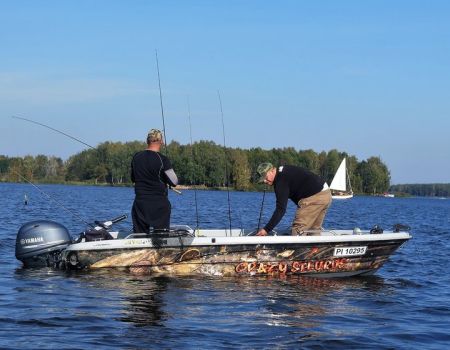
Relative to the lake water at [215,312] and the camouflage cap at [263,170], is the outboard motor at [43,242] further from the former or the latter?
the camouflage cap at [263,170]

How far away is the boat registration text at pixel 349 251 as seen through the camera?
1102cm

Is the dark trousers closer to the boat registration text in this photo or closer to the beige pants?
the beige pants

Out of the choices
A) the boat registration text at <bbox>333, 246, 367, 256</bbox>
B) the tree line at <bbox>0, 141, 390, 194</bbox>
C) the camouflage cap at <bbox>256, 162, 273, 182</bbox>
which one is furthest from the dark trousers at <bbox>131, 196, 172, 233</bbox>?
the tree line at <bbox>0, 141, 390, 194</bbox>

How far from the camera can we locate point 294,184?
11.0 meters

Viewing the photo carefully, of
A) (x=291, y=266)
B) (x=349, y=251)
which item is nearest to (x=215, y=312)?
(x=291, y=266)

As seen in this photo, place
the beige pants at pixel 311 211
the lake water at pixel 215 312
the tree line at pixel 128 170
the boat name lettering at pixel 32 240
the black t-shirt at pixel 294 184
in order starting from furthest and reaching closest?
the tree line at pixel 128 170 < the beige pants at pixel 311 211 < the black t-shirt at pixel 294 184 < the boat name lettering at pixel 32 240 < the lake water at pixel 215 312

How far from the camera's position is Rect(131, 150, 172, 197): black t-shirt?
9977 millimetres

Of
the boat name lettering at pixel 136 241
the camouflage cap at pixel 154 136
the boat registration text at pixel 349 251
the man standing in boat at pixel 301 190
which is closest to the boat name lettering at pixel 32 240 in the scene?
the boat name lettering at pixel 136 241

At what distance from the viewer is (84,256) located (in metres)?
10.3

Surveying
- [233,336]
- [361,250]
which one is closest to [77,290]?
[233,336]

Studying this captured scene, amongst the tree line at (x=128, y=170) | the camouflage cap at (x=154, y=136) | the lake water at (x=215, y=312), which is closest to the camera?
the lake water at (x=215, y=312)

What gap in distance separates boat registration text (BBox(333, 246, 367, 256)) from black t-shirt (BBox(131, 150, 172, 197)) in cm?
288

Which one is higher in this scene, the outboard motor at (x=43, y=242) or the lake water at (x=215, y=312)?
the outboard motor at (x=43, y=242)

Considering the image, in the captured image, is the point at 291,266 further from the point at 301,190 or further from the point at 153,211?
the point at 153,211
